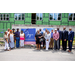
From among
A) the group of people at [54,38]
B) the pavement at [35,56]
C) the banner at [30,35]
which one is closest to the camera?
the pavement at [35,56]

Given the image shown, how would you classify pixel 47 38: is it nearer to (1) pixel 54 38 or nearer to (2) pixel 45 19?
(1) pixel 54 38

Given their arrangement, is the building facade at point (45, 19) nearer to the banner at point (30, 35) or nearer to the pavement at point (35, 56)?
the banner at point (30, 35)

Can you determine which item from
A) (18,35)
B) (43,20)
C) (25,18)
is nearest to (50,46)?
(18,35)

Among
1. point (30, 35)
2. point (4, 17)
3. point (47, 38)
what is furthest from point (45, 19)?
point (47, 38)

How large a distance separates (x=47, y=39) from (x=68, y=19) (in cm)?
974

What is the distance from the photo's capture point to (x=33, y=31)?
8.88 meters

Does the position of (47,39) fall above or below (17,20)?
below

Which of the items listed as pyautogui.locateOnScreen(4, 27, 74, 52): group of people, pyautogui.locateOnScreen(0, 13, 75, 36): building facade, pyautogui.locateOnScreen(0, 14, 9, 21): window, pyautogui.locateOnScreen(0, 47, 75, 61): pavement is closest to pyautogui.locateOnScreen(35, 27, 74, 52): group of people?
pyautogui.locateOnScreen(4, 27, 74, 52): group of people

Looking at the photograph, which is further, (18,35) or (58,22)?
(58,22)

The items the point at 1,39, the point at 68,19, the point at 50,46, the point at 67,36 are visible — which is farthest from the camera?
the point at 68,19

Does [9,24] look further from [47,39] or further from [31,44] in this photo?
[47,39]

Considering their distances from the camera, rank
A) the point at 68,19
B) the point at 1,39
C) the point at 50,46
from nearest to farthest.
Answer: the point at 50,46, the point at 1,39, the point at 68,19

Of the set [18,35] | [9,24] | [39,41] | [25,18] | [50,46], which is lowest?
[50,46]

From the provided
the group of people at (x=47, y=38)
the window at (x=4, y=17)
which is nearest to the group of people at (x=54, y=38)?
the group of people at (x=47, y=38)
